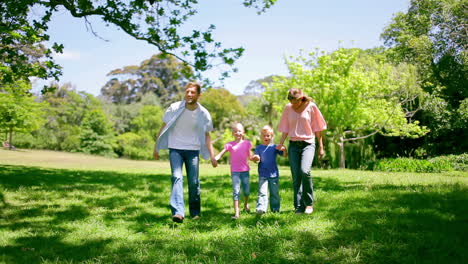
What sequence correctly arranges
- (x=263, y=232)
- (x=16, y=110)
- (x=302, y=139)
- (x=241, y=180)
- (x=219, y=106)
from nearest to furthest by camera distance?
(x=263, y=232) → (x=302, y=139) → (x=241, y=180) → (x=16, y=110) → (x=219, y=106)

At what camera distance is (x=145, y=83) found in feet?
233

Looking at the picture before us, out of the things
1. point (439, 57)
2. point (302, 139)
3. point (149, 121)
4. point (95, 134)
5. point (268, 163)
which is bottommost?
point (268, 163)

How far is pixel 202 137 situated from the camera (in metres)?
6.23

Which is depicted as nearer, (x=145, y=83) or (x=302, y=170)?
(x=302, y=170)

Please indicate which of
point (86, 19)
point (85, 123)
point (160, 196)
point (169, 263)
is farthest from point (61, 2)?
point (85, 123)

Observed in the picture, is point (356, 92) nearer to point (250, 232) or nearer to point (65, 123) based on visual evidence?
point (250, 232)

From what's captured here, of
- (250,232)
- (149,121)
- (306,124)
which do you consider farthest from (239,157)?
(149,121)

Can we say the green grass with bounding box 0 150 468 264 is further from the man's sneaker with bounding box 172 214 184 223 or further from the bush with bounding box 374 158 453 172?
the bush with bounding box 374 158 453 172

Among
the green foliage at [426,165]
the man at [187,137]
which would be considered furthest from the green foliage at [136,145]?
the man at [187,137]

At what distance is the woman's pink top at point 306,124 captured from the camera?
18.9 feet

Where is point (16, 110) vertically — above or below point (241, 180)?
above

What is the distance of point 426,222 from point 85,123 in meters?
45.1

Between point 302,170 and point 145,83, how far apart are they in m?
68.6

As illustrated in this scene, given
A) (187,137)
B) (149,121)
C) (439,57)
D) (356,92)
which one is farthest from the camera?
(149,121)
